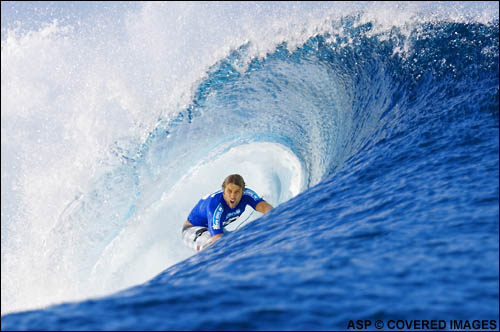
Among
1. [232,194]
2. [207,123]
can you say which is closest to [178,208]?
[207,123]

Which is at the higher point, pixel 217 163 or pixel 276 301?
pixel 217 163

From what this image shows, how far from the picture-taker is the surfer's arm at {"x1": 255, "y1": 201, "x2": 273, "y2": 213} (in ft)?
20.8

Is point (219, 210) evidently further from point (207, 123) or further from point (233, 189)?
point (207, 123)

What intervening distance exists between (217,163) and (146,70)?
7.32ft

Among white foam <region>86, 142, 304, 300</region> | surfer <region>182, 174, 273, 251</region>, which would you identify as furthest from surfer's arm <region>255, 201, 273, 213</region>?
white foam <region>86, 142, 304, 300</region>

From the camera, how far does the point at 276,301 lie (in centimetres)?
265

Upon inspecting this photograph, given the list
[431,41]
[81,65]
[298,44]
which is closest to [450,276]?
[431,41]

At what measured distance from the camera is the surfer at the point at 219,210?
617cm

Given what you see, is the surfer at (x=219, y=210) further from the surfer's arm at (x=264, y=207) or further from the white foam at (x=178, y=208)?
the white foam at (x=178, y=208)

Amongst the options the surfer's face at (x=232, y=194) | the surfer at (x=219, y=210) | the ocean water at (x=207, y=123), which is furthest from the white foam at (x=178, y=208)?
the surfer's face at (x=232, y=194)

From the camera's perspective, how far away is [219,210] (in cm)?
625

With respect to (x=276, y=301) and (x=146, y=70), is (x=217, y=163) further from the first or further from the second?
(x=276, y=301)

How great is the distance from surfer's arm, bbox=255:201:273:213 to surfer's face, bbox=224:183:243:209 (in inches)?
11.3

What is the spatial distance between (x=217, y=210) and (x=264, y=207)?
0.61 m
